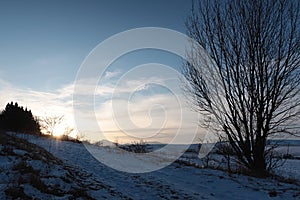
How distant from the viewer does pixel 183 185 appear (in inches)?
420

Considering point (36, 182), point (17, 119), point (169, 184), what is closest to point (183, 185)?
point (169, 184)

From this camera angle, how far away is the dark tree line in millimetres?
47594

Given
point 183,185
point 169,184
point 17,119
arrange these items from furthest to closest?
point 17,119 < point 183,185 < point 169,184

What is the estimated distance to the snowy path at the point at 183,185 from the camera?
8.77 meters

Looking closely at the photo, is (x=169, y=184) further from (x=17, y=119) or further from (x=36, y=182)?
(x=17, y=119)

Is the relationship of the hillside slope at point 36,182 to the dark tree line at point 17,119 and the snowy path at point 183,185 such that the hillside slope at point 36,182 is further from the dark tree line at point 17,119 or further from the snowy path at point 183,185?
the dark tree line at point 17,119

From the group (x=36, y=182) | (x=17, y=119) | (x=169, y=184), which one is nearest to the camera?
(x=36, y=182)

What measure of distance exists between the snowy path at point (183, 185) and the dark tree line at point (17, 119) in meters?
38.8

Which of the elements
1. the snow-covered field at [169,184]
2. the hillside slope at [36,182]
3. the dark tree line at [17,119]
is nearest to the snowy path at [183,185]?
the snow-covered field at [169,184]

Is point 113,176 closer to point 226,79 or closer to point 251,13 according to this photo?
point 226,79

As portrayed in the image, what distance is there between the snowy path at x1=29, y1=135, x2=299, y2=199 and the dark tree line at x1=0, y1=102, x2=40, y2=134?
1526 inches

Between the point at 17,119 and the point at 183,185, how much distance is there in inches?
1730

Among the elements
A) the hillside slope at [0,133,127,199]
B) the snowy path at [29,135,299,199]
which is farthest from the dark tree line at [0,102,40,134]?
the hillside slope at [0,133,127,199]

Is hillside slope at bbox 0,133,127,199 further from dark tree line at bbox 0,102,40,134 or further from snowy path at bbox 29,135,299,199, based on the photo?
dark tree line at bbox 0,102,40,134
